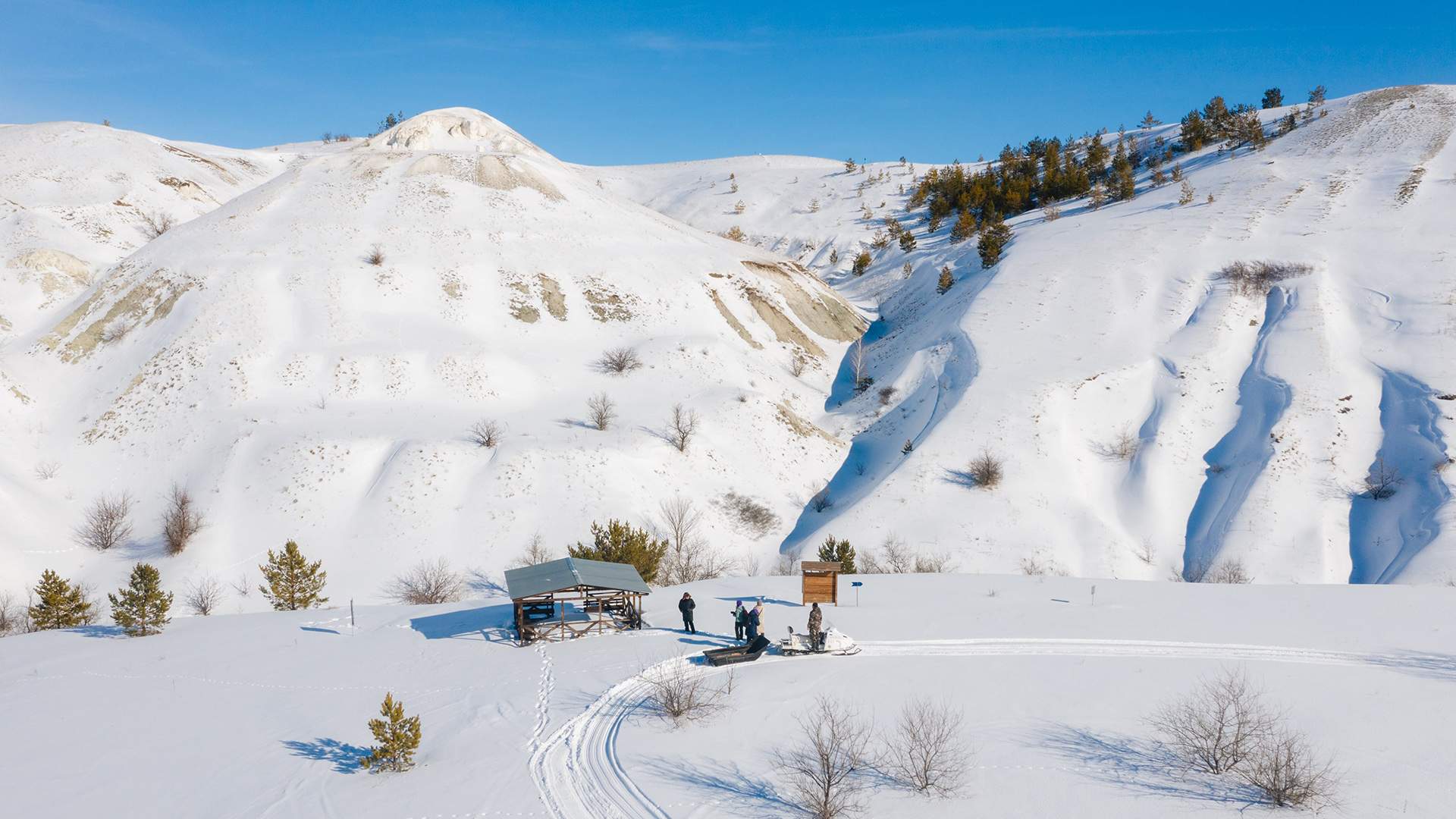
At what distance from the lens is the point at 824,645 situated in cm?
1989

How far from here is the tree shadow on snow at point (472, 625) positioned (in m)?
23.1

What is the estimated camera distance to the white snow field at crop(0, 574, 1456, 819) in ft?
43.9

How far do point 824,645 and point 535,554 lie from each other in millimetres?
16655

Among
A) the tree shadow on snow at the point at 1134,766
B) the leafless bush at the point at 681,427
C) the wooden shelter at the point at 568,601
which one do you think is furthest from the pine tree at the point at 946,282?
the tree shadow on snow at the point at 1134,766

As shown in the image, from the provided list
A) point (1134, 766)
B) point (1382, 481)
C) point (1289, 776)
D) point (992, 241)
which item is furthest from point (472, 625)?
point (992, 241)

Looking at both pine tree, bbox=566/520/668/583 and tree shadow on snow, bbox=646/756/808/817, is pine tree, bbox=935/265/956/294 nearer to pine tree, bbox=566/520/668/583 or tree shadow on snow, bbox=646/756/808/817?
pine tree, bbox=566/520/668/583

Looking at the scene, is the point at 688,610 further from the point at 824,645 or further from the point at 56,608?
the point at 56,608

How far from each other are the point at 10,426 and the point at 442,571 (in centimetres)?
2572

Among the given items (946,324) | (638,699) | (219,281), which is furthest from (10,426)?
(946,324)

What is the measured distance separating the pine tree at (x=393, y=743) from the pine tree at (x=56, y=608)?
19.1 metres

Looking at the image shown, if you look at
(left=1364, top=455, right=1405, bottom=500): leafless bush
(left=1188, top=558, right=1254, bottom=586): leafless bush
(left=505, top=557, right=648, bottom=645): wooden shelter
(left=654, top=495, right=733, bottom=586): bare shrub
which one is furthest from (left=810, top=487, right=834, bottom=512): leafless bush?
(left=1364, top=455, right=1405, bottom=500): leafless bush

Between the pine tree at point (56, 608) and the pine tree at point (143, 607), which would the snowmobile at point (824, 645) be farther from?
the pine tree at point (56, 608)

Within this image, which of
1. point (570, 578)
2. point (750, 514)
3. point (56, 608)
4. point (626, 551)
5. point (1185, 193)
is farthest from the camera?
point (1185, 193)

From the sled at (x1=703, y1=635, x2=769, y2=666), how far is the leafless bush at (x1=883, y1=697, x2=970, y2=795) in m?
4.90
